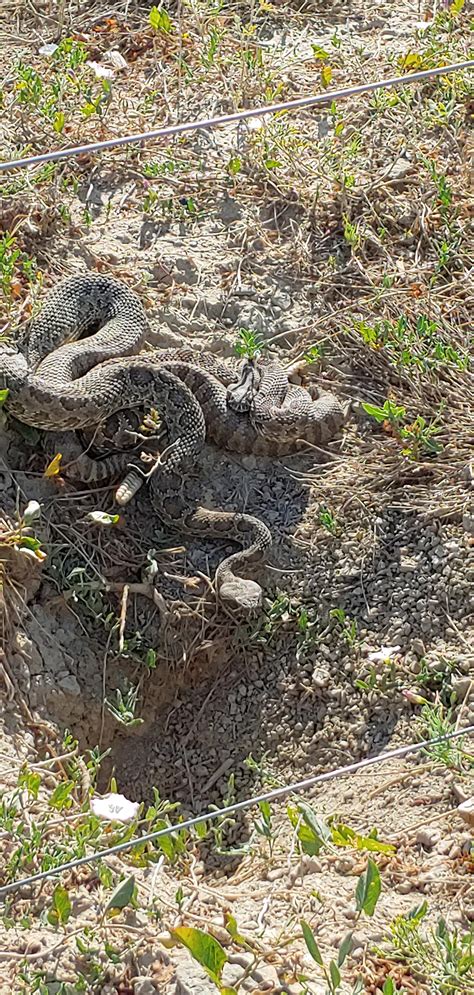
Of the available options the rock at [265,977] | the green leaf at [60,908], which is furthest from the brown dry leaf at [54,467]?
the rock at [265,977]

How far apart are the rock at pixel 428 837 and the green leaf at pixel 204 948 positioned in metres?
1.13

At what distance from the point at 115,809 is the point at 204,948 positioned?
87cm

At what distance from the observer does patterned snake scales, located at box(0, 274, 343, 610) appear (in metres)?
5.36

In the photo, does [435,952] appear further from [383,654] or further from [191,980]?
[383,654]

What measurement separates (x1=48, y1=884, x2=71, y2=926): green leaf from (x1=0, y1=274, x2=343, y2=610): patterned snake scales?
1732 mm

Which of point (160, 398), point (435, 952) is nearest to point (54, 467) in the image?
point (160, 398)

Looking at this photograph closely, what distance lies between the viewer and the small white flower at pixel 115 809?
13.2ft

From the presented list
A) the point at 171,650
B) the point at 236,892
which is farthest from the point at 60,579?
the point at 236,892

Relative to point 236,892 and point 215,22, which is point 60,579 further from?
point 215,22

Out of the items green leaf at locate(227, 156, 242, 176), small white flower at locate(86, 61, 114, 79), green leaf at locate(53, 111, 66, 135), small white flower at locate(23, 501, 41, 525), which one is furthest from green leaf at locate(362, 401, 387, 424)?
small white flower at locate(86, 61, 114, 79)

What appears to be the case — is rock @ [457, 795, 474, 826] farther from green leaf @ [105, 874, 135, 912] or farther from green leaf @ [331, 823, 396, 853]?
green leaf @ [105, 874, 135, 912]

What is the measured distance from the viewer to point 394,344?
5.79m

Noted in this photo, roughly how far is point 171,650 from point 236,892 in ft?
4.46

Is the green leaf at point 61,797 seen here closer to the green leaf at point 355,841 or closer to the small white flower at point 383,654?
the green leaf at point 355,841
